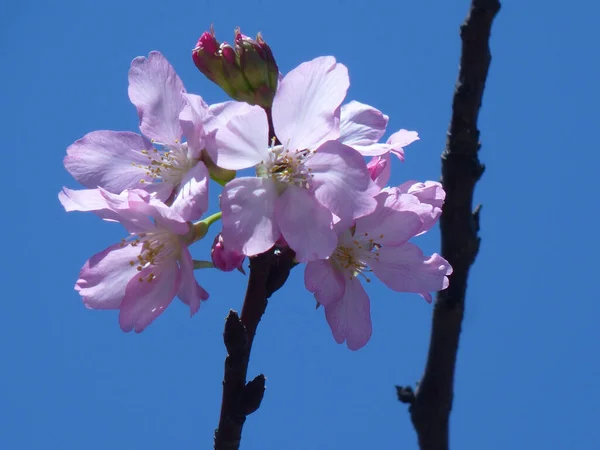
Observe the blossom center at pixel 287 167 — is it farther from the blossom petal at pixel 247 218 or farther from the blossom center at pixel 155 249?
the blossom center at pixel 155 249

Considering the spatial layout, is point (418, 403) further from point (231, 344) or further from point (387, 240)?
point (231, 344)

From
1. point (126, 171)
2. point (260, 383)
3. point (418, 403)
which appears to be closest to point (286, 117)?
point (126, 171)

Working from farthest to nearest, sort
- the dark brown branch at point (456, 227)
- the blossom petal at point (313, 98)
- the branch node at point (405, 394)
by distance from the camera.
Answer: the branch node at point (405, 394) < the dark brown branch at point (456, 227) < the blossom petal at point (313, 98)

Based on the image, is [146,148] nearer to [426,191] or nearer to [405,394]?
[426,191]

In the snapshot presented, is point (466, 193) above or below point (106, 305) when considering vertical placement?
above

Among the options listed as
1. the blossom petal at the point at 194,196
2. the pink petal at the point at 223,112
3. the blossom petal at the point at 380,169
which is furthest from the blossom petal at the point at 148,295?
the blossom petal at the point at 380,169

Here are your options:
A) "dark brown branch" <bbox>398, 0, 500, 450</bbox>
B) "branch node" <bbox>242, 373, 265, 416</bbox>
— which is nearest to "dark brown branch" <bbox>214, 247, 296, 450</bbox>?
"branch node" <bbox>242, 373, 265, 416</bbox>

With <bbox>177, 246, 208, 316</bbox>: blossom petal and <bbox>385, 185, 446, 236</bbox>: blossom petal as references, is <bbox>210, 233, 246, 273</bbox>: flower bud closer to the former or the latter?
<bbox>177, 246, 208, 316</bbox>: blossom petal
